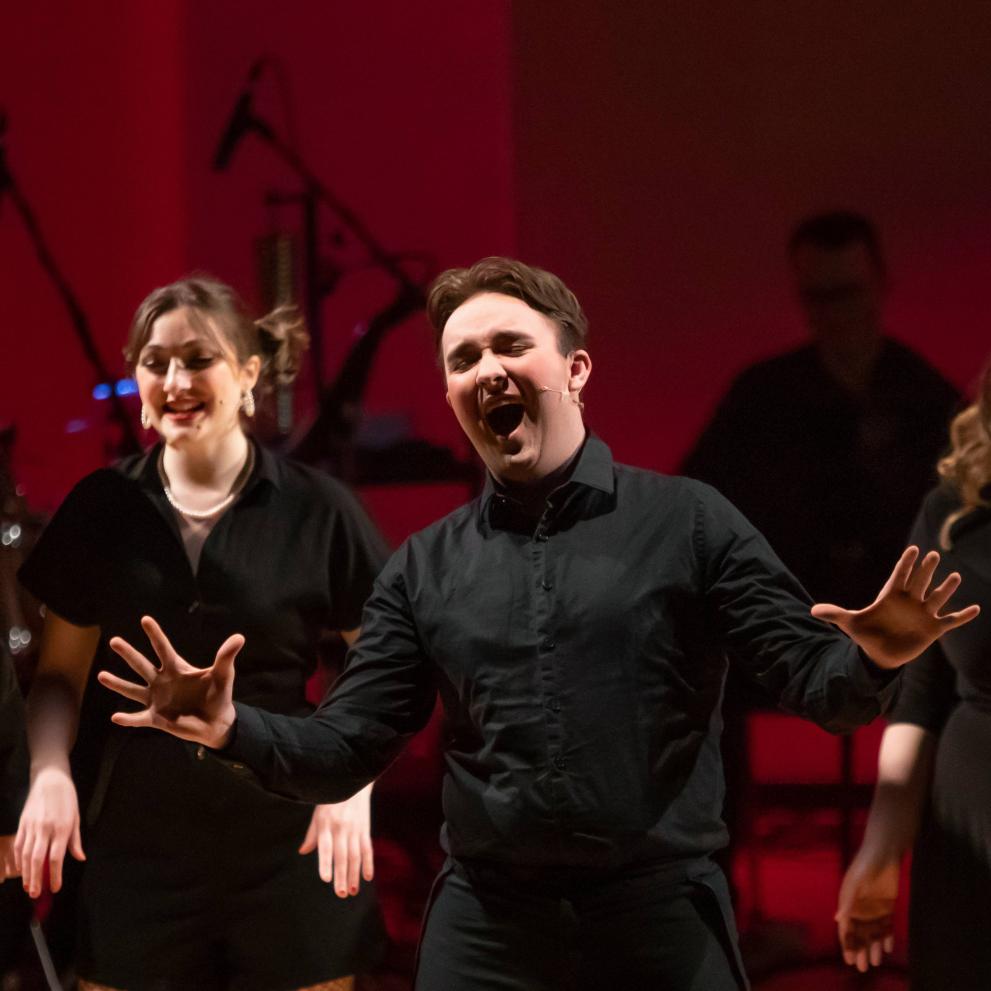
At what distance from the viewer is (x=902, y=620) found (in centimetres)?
142

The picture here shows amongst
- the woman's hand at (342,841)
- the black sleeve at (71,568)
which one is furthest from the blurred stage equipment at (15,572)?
the woman's hand at (342,841)

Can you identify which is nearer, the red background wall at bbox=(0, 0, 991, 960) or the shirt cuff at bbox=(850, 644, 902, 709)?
the shirt cuff at bbox=(850, 644, 902, 709)

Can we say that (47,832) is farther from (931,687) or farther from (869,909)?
(931,687)

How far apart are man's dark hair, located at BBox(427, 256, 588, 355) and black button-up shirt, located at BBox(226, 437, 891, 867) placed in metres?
0.15

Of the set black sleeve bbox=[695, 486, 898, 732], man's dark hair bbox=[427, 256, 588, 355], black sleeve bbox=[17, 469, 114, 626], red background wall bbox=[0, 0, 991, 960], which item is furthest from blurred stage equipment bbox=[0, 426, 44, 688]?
black sleeve bbox=[695, 486, 898, 732]

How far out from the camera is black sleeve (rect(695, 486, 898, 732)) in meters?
1.44

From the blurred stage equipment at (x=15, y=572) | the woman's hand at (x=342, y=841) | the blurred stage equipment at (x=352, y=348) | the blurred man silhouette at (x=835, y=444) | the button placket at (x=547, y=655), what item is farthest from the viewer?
the blurred stage equipment at (x=352, y=348)

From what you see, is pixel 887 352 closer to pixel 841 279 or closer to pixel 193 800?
pixel 841 279

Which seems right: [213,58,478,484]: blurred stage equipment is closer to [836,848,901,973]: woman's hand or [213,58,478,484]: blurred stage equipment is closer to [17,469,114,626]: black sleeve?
[17,469,114,626]: black sleeve

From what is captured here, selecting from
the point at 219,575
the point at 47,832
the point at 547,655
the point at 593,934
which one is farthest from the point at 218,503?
the point at 593,934

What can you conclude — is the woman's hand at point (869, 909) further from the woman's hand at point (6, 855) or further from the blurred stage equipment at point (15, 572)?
the blurred stage equipment at point (15, 572)

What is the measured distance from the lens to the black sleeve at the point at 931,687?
7.10 feet

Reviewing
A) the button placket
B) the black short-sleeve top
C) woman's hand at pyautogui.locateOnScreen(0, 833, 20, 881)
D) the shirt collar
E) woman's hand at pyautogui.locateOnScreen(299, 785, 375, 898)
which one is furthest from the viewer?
woman's hand at pyautogui.locateOnScreen(0, 833, 20, 881)

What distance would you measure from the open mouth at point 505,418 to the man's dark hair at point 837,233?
2367 millimetres
